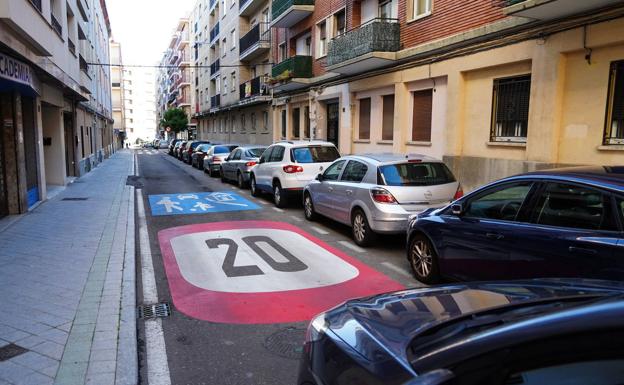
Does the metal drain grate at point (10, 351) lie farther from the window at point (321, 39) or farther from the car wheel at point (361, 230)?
the window at point (321, 39)

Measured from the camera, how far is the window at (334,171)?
9344 mm

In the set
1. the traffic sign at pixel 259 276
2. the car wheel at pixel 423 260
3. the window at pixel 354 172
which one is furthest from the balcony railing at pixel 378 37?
the car wheel at pixel 423 260

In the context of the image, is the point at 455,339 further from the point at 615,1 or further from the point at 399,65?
the point at 399,65

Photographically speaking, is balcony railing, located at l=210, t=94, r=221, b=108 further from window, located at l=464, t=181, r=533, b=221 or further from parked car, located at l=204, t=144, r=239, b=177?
window, located at l=464, t=181, r=533, b=221

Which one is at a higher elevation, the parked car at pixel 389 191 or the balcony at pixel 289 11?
the balcony at pixel 289 11

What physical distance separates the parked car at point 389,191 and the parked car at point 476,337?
16.0 ft

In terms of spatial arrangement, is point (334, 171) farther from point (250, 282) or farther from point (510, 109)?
point (510, 109)

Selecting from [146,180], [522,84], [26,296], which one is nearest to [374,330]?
[26,296]

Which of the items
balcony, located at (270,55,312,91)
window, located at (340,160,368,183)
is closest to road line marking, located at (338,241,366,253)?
window, located at (340,160,368,183)

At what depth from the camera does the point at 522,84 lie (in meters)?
11.2

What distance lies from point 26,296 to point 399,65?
1294cm

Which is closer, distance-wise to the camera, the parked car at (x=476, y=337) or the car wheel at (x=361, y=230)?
the parked car at (x=476, y=337)

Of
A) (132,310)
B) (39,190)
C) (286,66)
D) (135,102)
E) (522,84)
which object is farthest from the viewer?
(135,102)

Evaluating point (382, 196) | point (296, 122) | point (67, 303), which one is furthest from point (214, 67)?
point (67, 303)
